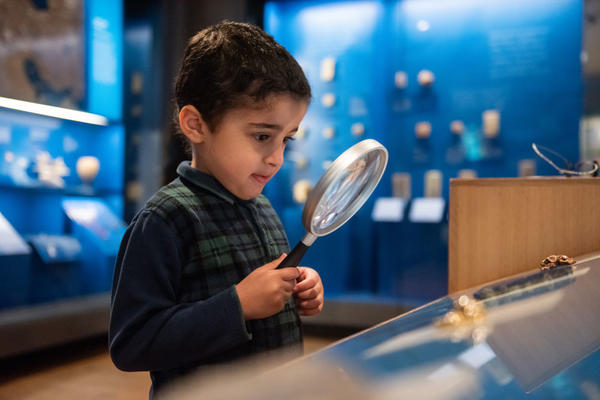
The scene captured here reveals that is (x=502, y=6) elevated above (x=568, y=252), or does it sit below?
above

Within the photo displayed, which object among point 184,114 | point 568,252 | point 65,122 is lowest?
point 568,252

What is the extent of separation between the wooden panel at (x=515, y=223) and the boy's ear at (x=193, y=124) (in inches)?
26.9

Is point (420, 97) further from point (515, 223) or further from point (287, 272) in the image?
point (287, 272)

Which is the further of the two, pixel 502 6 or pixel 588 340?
pixel 502 6

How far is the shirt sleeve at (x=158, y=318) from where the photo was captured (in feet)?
2.56

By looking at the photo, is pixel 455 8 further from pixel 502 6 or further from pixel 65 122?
pixel 65 122

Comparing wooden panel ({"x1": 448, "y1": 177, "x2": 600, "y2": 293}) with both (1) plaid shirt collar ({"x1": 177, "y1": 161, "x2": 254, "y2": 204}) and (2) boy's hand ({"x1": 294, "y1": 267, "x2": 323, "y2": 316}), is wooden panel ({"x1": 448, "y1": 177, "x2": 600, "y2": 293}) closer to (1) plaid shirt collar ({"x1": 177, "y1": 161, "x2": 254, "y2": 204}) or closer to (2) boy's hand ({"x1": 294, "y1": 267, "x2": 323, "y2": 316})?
(2) boy's hand ({"x1": 294, "y1": 267, "x2": 323, "y2": 316})

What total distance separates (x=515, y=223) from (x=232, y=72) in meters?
0.77

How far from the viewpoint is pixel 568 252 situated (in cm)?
119

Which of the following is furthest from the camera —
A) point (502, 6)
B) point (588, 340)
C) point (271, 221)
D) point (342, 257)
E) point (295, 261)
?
point (342, 257)

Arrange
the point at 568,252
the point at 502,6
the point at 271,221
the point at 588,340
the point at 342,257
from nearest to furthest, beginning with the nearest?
the point at 588,340 < the point at 271,221 < the point at 568,252 < the point at 502,6 < the point at 342,257

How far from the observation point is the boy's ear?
2.98ft

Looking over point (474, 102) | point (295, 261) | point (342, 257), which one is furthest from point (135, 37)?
point (295, 261)

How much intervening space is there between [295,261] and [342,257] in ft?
10.6
